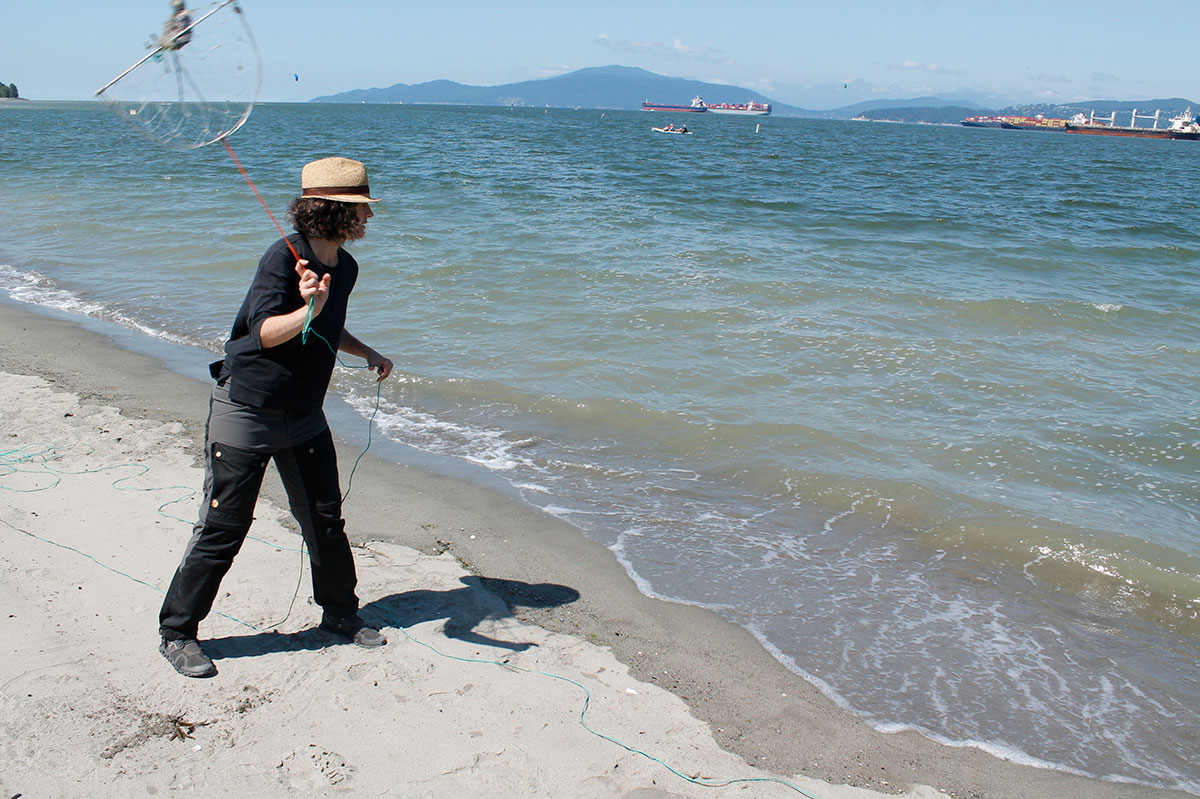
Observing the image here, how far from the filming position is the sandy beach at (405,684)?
2898 mm

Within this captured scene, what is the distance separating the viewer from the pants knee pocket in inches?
126

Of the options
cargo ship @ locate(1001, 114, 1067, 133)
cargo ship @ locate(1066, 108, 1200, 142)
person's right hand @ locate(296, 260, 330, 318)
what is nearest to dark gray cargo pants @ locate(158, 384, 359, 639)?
person's right hand @ locate(296, 260, 330, 318)

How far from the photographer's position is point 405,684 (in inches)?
→ 133

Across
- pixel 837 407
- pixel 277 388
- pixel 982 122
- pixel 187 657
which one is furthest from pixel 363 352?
pixel 982 122

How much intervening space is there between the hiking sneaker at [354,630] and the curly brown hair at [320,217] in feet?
5.18

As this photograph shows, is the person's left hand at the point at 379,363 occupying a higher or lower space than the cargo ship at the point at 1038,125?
lower

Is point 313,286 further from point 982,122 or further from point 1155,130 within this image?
point 982,122

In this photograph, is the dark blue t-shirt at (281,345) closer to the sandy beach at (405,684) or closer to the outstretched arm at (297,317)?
the outstretched arm at (297,317)

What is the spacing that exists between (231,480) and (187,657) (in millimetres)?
699

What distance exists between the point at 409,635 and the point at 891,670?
214 centimetres

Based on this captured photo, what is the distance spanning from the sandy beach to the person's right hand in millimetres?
1432

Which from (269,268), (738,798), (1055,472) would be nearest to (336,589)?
(269,268)

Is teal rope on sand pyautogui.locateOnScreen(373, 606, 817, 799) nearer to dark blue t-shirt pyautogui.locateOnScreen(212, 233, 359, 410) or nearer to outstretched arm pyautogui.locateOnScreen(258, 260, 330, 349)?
dark blue t-shirt pyautogui.locateOnScreen(212, 233, 359, 410)

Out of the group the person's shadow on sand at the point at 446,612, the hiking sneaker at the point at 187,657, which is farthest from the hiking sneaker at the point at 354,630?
the hiking sneaker at the point at 187,657
